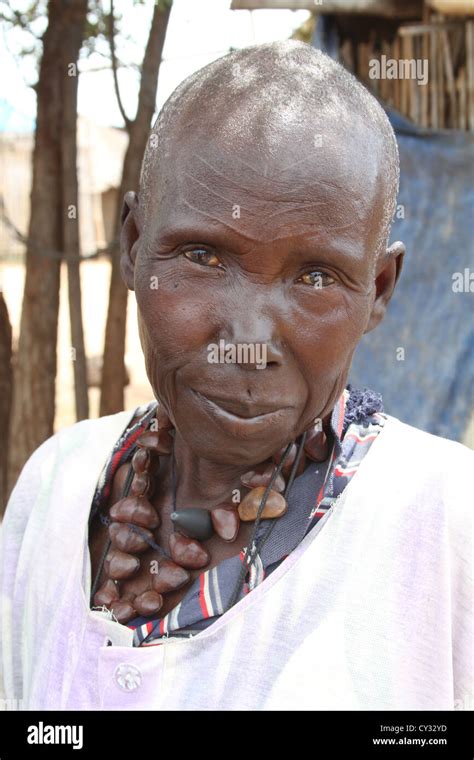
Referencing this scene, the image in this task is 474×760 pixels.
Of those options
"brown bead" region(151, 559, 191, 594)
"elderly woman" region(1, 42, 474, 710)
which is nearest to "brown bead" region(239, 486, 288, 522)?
"elderly woman" region(1, 42, 474, 710)

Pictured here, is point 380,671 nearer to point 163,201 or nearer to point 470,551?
point 470,551

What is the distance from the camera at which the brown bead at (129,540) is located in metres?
1.56

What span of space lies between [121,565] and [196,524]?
0.17m

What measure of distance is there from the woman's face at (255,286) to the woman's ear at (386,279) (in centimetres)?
9

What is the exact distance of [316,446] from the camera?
4.86 ft

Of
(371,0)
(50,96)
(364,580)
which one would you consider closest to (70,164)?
(50,96)

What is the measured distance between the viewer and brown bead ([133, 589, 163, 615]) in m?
1.45

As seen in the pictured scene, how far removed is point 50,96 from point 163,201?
7.94 ft

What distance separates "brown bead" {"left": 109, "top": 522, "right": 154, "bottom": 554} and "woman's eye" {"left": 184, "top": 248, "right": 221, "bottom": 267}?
55 centimetres

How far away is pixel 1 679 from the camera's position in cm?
177

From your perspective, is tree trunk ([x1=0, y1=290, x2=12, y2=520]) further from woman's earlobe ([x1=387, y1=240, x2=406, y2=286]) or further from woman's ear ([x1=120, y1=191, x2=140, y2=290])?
woman's earlobe ([x1=387, y1=240, x2=406, y2=286])

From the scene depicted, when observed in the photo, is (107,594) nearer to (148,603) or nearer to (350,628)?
(148,603)
